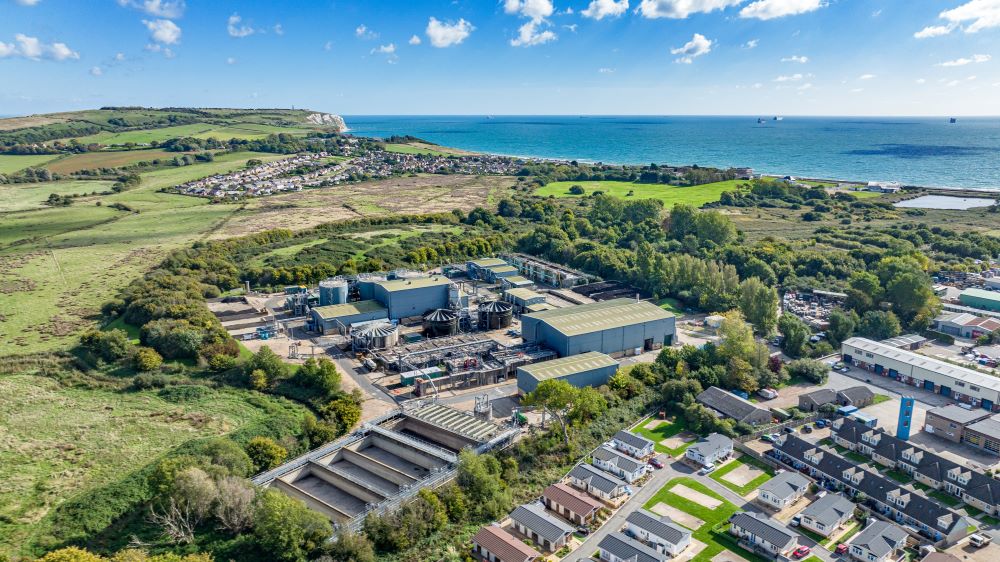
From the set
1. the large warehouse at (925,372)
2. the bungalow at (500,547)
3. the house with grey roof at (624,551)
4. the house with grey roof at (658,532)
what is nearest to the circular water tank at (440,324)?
the bungalow at (500,547)

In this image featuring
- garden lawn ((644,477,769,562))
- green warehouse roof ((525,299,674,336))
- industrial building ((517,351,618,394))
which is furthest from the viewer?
green warehouse roof ((525,299,674,336))

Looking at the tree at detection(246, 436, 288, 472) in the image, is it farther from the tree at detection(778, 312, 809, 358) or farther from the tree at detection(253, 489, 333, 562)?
the tree at detection(778, 312, 809, 358)

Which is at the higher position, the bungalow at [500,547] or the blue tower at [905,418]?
the blue tower at [905,418]

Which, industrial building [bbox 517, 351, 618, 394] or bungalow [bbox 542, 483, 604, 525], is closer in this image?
bungalow [bbox 542, 483, 604, 525]

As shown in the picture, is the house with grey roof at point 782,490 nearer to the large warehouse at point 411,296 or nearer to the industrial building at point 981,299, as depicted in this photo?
the large warehouse at point 411,296

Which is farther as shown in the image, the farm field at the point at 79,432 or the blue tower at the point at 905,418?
the blue tower at the point at 905,418

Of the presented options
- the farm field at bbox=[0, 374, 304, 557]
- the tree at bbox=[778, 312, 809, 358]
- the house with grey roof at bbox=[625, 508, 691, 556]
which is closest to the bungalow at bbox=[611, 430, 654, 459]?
the house with grey roof at bbox=[625, 508, 691, 556]
